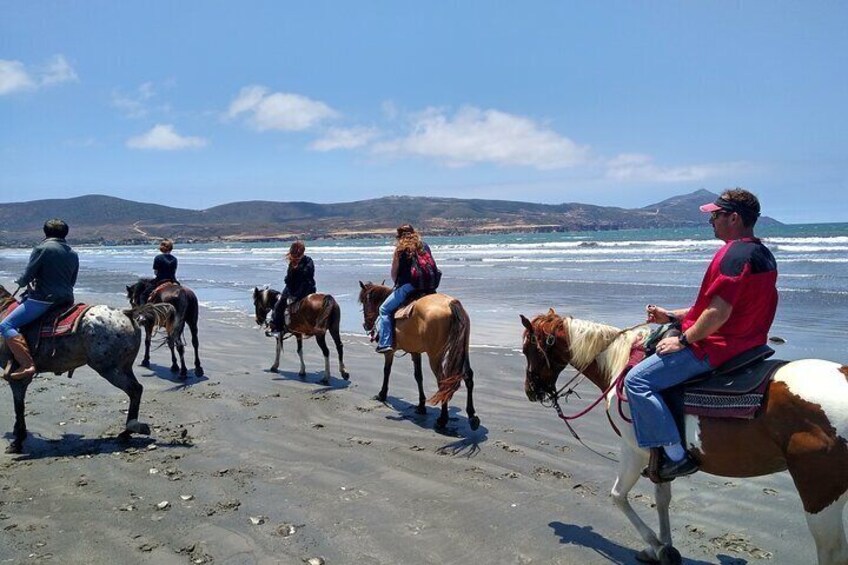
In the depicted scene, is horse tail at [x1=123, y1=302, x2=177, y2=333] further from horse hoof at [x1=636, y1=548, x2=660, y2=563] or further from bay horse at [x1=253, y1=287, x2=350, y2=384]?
horse hoof at [x1=636, y1=548, x2=660, y2=563]

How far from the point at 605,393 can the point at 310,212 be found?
622ft

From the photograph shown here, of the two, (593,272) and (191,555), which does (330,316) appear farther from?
(593,272)

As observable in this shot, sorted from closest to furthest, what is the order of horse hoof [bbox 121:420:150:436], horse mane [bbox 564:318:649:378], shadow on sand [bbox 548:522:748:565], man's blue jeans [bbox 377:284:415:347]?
shadow on sand [bbox 548:522:748:565], horse mane [bbox 564:318:649:378], horse hoof [bbox 121:420:150:436], man's blue jeans [bbox 377:284:415:347]

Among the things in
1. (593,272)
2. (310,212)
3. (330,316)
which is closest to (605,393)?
(330,316)

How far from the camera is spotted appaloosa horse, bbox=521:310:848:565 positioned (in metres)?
3.39

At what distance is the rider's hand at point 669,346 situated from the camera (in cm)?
394

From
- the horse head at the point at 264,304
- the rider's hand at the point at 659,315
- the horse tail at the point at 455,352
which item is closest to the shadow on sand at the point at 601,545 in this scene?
the rider's hand at the point at 659,315

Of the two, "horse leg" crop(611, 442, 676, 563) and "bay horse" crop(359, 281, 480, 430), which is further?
"bay horse" crop(359, 281, 480, 430)

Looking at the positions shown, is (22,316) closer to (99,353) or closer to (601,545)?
(99,353)

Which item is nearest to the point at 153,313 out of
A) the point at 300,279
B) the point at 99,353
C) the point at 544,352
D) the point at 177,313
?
the point at 99,353

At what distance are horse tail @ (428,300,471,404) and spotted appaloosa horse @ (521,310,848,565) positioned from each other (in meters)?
2.78

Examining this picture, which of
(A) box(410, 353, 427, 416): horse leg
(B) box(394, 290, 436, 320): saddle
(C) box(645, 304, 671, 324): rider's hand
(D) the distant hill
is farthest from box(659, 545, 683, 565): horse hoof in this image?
(D) the distant hill

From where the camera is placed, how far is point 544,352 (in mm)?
5070

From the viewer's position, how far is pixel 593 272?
29844mm
